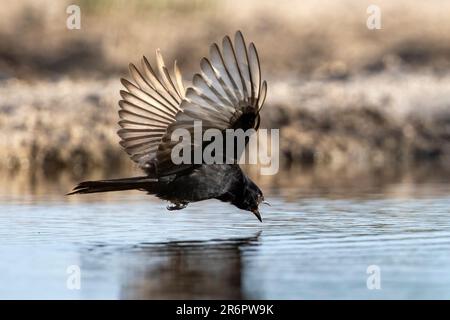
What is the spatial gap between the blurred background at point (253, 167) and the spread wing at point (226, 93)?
914 millimetres

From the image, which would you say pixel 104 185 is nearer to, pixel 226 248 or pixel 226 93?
pixel 226 248

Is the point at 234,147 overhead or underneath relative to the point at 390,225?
overhead

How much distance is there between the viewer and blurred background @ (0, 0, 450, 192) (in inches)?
660

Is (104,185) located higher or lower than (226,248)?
higher

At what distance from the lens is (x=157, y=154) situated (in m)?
8.45

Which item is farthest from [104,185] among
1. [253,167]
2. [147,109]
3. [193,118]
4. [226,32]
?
[226,32]

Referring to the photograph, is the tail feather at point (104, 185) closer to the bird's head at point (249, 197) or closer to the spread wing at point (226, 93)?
the spread wing at point (226, 93)

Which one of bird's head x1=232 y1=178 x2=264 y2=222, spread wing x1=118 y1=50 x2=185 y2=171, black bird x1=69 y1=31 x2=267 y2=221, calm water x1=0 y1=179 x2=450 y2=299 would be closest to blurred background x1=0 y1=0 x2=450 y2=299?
calm water x1=0 y1=179 x2=450 y2=299

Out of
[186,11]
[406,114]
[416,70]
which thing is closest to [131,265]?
[406,114]

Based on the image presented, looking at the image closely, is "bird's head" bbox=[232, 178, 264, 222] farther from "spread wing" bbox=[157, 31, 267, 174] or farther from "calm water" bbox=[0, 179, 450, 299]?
"spread wing" bbox=[157, 31, 267, 174]

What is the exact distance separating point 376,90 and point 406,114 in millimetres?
704

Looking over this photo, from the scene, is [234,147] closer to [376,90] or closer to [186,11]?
[376,90]

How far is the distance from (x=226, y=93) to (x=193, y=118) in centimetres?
33

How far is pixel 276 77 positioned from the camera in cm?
2012
